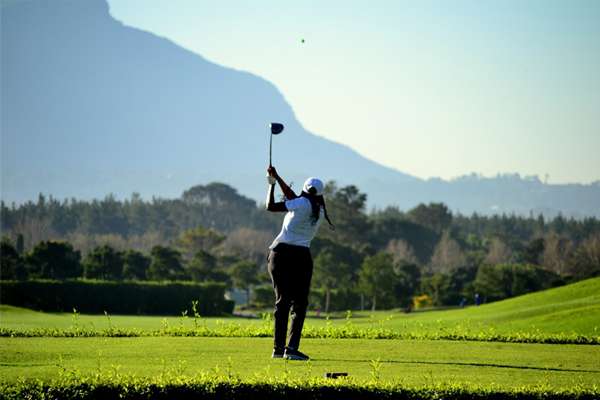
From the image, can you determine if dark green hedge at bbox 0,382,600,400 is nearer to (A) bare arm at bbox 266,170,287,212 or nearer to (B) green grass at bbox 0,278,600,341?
(A) bare arm at bbox 266,170,287,212

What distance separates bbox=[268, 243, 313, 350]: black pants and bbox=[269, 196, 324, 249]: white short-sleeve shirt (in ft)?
0.31

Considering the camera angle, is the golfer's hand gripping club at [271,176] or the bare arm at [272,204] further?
the golfer's hand gripping club at [271,176]

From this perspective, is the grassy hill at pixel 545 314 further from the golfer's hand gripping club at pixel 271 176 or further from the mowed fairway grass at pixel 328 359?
the golfer's hand gripping club at pixel 271 176

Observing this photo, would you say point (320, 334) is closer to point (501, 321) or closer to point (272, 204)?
point (272, 204)

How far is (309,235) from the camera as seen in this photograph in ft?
46.5

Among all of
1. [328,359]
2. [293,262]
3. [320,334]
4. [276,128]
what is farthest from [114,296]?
[293,262]

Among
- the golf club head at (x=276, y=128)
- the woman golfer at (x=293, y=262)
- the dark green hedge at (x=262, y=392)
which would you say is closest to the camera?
the dark green hedge at (x=262, y=392)

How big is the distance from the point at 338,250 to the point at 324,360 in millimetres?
68509

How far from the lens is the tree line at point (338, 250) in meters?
67.6

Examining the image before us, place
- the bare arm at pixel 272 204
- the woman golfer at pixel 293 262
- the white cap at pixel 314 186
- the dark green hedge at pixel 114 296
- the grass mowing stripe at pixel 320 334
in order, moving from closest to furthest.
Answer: the bare arm at pixel 272 204
the woman golfer at pixel 293 262
the white cap at pixel 314 186
the grass mowing stripe at pixel 320 334
the dark green hedge at pixel 114 296

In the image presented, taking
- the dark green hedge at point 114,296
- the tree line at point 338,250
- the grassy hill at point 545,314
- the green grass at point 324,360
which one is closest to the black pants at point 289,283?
the green grass at point 324,360

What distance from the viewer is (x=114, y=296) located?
50000 mm

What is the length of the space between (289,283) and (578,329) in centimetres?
1295

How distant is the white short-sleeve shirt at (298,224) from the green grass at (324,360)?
5.62 ft
